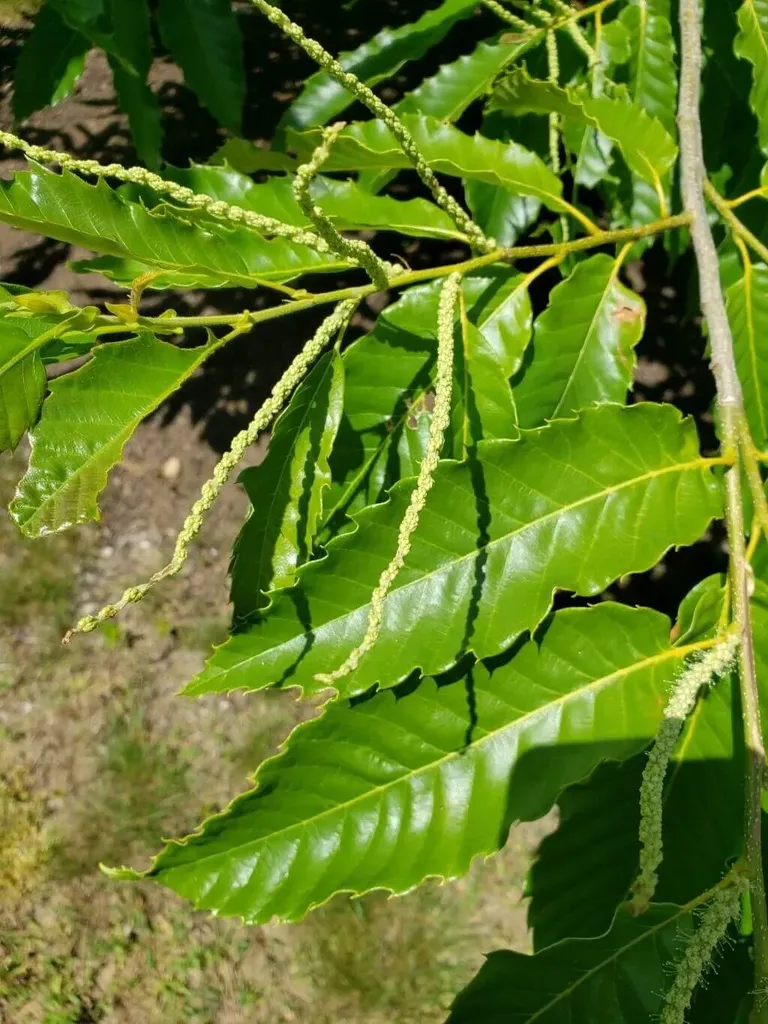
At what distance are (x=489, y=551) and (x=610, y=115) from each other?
30.3 inches

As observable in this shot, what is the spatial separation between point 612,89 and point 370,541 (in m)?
1.13

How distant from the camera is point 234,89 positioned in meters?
1.90

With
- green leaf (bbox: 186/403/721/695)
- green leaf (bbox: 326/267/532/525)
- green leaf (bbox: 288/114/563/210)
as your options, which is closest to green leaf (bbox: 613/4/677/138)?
green leaf (bbox: 288/114/563/210)

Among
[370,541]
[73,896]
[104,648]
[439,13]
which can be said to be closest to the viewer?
[370,541]

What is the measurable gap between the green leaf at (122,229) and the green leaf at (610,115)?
0.50 meters

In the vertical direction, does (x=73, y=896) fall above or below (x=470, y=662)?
below

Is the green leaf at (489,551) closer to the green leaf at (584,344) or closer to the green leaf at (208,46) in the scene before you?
the green leaf at (584,344)

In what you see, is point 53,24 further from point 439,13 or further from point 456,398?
point 456,398

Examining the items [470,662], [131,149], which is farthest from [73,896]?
[131,149]

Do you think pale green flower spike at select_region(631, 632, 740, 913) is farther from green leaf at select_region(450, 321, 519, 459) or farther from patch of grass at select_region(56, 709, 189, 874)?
patch of grass at select_region(56, 709, 189, 874)

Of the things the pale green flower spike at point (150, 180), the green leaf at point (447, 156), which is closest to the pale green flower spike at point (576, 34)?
the green leaf at point (447, 156)

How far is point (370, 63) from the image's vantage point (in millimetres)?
1630

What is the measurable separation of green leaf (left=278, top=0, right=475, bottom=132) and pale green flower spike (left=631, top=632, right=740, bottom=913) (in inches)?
50.7

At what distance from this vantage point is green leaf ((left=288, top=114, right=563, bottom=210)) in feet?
3.82
